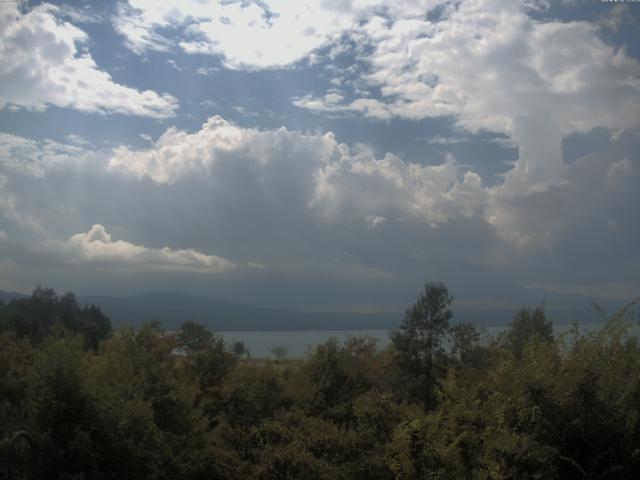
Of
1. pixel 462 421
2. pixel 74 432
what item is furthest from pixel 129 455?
pixel 462 421

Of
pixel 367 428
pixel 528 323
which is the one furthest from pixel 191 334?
pixel 367 428

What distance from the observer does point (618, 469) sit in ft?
35.4

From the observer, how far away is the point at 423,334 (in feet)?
103

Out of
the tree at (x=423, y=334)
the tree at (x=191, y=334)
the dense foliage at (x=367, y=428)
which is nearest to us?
the dense foliage at (x=367, y=428)

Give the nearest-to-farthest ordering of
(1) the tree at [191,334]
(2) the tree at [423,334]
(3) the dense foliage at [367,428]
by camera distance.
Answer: (3) the dense foliage at [367,428], (2) the tree at [423,334], (1) the tree at [191,334]

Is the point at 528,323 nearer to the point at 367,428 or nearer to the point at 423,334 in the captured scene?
the point at 423,334

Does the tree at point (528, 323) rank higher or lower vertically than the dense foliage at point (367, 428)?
higher

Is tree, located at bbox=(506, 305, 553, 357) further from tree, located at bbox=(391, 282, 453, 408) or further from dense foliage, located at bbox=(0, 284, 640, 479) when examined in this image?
dense foliage, located at bbox=(0, 284, 640, 479)

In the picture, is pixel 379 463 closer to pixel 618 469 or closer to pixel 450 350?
pixel 618 469

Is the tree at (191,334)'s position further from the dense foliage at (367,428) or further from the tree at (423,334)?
the dense foliage at (367,428)

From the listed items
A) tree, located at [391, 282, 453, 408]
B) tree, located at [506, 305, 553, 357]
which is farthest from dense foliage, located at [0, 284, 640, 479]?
tree, located at [506, 305, 553, 357]

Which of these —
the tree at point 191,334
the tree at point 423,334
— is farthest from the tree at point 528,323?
the tree at point 191,334

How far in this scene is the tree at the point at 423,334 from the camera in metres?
31.2

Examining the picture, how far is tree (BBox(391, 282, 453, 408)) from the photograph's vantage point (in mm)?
31172
